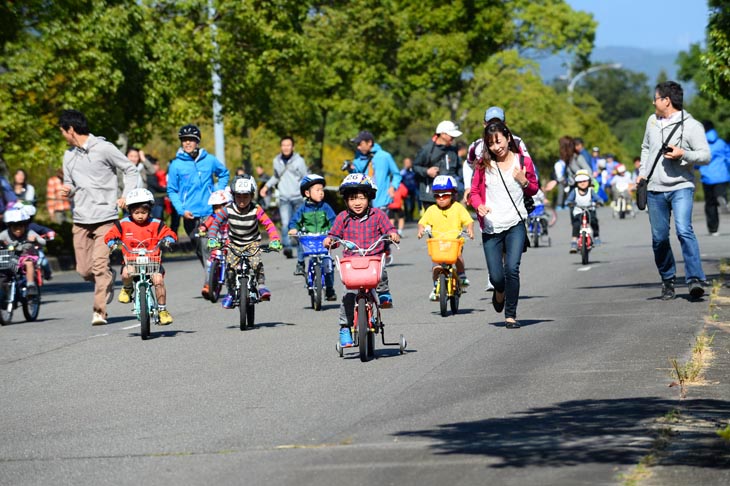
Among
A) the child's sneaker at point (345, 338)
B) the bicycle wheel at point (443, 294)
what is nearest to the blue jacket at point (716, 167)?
the bicycle wheel at point (443, 294)

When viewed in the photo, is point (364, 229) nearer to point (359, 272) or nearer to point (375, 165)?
point (359, 272)

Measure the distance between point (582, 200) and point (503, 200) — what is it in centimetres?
1042

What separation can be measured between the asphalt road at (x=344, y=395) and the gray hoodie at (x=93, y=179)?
1.23 m

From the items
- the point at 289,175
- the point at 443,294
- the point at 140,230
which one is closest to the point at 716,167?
the point at 289,175

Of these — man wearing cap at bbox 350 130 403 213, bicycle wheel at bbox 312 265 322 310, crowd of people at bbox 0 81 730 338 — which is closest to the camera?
crowd of people at bbox 0 81 730 338

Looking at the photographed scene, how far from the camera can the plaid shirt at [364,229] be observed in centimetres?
1273

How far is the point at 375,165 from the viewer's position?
22578 mm

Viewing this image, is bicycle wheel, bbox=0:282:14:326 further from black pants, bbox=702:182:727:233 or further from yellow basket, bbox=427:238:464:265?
black pants, bbox=702:182:727:233

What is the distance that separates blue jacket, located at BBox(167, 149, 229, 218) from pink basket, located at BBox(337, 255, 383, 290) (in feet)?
25.1

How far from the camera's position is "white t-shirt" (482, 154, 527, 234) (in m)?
13.9

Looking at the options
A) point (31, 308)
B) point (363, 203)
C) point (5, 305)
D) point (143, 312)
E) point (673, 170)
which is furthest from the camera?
point (31, 308)

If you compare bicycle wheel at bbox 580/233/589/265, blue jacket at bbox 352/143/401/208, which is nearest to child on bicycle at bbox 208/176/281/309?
blue jacket at bbox 352/143/401/208

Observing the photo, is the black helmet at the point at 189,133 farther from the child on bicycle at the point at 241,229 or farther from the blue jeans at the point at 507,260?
the blue jeans at the point at 507,260

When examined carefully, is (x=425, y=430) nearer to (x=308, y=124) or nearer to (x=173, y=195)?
(x=173, y=195)
